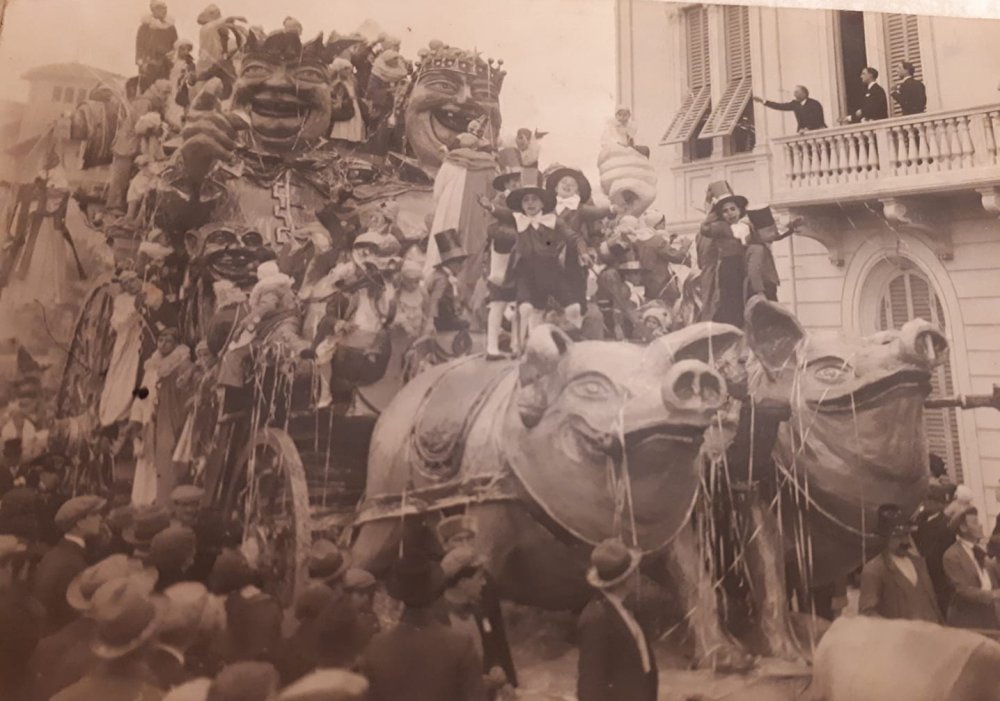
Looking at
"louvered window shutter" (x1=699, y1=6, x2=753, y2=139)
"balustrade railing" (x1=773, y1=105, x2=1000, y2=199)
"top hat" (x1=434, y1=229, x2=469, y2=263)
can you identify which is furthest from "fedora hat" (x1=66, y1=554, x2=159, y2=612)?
"balustrade railing" (x1=773, y1=105, x2=1000, y2=199)

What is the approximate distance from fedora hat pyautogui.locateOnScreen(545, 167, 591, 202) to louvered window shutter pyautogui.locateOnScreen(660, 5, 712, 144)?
545 millimetres

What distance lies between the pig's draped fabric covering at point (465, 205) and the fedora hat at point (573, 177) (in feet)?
1.06

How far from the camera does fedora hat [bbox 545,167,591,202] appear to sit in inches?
187

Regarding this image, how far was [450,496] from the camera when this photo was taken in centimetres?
416

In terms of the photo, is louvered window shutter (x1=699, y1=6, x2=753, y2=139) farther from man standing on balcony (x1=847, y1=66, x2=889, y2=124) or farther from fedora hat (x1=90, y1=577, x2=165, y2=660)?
fedora hat (x1=90, y1=577, x2=165, y2=660)

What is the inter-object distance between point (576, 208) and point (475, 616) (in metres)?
2.28

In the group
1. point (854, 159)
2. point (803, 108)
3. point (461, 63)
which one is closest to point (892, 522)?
point (854, 159)

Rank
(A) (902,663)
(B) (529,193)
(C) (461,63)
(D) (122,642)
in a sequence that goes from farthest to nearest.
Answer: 1. (C) (461,63)
2. (B) (529,193)
3. (A) (902,663)
4. (D) (122,642)

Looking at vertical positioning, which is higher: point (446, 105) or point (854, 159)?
point (446, 105)

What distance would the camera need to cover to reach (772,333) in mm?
4586

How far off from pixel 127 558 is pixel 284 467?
846 mm

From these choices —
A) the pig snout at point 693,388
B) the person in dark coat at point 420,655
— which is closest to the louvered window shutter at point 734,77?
the pig snout at point 693,388

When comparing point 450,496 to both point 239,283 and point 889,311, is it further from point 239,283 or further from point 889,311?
point 889,311

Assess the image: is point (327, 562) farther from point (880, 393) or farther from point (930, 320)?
point (930, 320)
